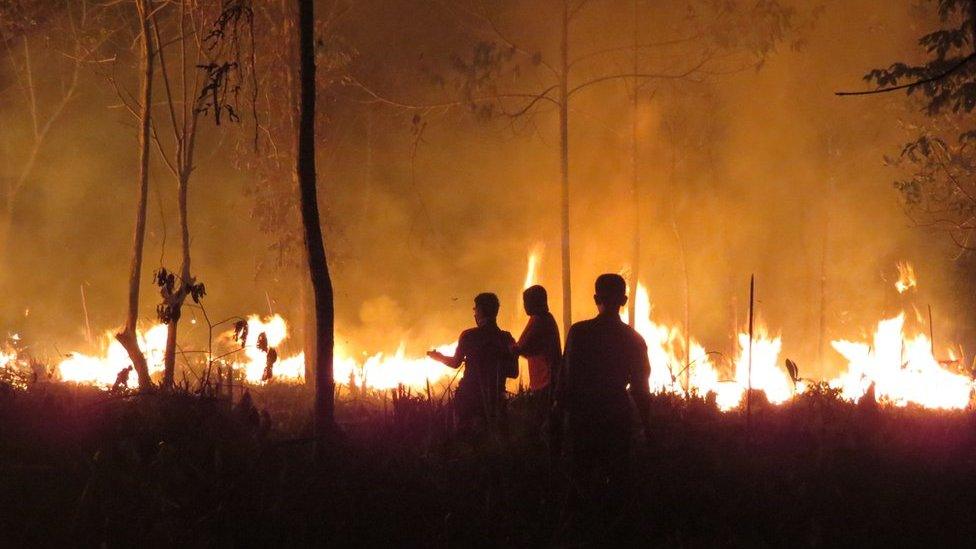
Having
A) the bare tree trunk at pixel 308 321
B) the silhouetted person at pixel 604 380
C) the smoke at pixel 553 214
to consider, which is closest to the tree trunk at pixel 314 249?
the silhouetted person at pixel 604 380

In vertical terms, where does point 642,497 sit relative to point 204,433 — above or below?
below

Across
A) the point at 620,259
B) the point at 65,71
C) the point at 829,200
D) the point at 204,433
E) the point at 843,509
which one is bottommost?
the point at 843,509

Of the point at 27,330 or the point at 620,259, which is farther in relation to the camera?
the point at 27,330

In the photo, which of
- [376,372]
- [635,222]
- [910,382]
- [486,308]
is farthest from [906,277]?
[486,308]

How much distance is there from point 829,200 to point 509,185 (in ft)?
32.1

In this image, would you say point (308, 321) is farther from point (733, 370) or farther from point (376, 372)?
point (733, 370)

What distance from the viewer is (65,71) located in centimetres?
3403

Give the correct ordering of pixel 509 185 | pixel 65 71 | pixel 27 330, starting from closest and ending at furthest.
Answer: pixel 509 185 → pixel 27 330 → pixel 65 71

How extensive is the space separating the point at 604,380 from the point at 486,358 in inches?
66.4

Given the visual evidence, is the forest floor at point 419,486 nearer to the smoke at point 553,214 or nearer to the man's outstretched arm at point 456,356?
the man's outstretched arm at point 456,356

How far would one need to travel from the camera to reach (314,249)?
7422mm

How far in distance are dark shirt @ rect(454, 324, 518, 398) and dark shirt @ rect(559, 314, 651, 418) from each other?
57.7 inches

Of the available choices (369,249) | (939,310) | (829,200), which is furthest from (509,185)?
(939,310)

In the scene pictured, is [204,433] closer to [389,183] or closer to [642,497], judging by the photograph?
[642,497]
